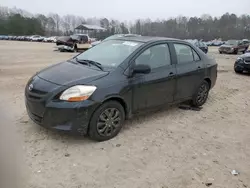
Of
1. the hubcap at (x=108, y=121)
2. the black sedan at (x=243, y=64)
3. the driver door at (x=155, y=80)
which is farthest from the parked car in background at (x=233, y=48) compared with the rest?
the hubcap at (x=108, y=121)

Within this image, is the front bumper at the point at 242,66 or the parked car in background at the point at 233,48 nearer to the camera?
the front bumper at the point at 242,66

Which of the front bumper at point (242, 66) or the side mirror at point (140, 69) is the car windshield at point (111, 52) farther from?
the front bumper at point (242, 66)

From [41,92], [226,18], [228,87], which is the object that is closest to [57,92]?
[41,92]

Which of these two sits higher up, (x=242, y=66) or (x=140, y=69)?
(x=140, y=69)

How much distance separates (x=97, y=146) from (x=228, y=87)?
19.0ft

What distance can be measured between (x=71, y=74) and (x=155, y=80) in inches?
56.8

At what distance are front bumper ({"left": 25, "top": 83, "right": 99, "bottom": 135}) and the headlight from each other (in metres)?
0.06

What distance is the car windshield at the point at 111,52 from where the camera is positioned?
435cm

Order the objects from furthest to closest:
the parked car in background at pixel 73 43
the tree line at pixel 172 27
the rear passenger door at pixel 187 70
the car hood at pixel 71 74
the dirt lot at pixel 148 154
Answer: the tree line at pixel 172 27
the parked car in background at pixel 73 43
the rear passenger door at pixel 187 70
the car hood at pixel 71 74
the dirt lot at pixel 148 154

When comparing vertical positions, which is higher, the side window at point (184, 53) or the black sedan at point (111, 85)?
the side window at point (184, 53)

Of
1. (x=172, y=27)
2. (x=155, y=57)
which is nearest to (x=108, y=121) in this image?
(x=155, y=57)

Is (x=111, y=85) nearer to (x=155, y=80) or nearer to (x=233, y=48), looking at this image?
(x=155, y=80)

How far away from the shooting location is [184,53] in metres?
5.35

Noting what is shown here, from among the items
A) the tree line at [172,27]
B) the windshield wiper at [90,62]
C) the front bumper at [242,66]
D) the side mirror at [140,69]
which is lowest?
the front bumper at [242,66]
